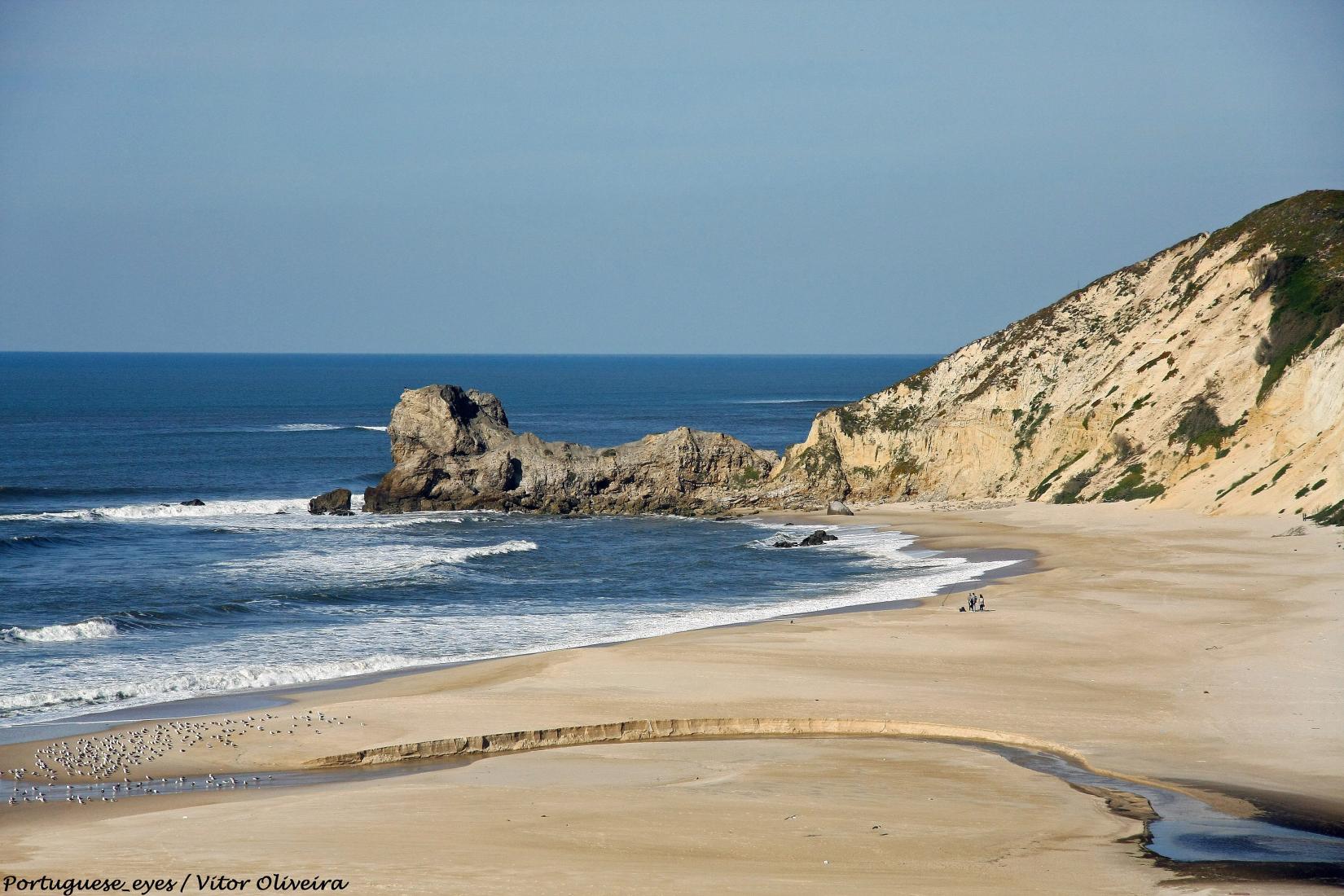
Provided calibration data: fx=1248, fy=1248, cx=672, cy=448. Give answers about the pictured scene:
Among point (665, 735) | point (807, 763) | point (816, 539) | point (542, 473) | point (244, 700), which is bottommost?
point (244, 700)

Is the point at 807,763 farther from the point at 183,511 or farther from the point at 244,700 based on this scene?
the point at 183,511

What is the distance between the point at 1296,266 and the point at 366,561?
38487 millimetres

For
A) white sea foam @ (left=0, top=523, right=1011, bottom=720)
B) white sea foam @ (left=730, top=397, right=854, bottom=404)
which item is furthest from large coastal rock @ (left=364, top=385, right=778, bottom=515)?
white sea foam @ (left=730, top=397, right=854, bottom=404)

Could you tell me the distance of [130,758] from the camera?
1964 cm

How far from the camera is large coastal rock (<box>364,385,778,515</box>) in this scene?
5994 cm

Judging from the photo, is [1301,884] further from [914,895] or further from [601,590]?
[601,590]

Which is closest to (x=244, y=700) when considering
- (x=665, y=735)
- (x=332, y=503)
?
(x=665, y=735)

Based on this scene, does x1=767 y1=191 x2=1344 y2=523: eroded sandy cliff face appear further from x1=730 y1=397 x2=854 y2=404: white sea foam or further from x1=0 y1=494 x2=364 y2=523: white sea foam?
x1=730 y1=397 x2=854 y2=404: white sea foam

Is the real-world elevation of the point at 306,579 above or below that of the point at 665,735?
above

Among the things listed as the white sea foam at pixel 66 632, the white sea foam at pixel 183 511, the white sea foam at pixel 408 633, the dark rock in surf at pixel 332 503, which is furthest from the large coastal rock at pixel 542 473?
the white sea foam at pixel 66 632

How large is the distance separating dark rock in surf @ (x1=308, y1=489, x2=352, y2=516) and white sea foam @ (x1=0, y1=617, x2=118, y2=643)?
92.1 feet

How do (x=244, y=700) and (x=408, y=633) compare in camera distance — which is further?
(x=408, y=633)

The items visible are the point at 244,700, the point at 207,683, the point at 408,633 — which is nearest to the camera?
the point at 244,700

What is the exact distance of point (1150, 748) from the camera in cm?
1878
